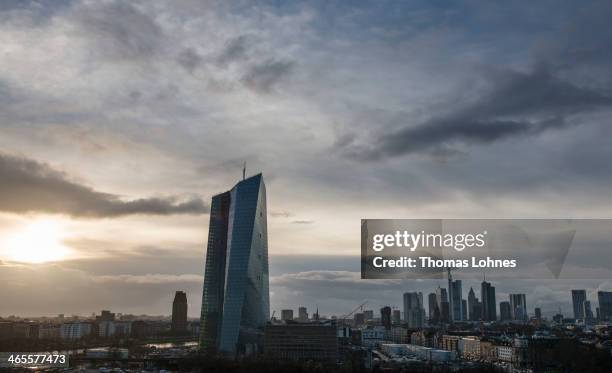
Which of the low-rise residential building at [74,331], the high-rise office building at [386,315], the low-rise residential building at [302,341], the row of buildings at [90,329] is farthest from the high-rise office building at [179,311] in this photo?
the low-rise residential building at [302,341]

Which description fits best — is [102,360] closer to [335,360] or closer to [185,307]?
[335,360]

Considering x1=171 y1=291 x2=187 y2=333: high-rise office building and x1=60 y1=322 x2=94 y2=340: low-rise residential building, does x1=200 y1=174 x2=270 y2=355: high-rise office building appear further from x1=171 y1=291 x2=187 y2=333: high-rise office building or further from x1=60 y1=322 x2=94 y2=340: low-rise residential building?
x1=171 y1=291 x2=187 y2=333: high-rise office building

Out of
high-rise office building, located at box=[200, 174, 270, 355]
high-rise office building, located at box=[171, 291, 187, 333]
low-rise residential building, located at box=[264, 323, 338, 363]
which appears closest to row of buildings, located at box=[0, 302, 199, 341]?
high-rise office building, located at box=[171, 291, 187, 333]

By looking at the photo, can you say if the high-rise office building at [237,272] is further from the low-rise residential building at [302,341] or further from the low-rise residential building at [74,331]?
the low-rise residential building at [74,331]

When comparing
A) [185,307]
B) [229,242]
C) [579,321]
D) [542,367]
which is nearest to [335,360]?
[229,242]

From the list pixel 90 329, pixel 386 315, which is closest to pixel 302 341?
pixel 90 329

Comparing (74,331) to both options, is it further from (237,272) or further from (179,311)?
(237,272)
